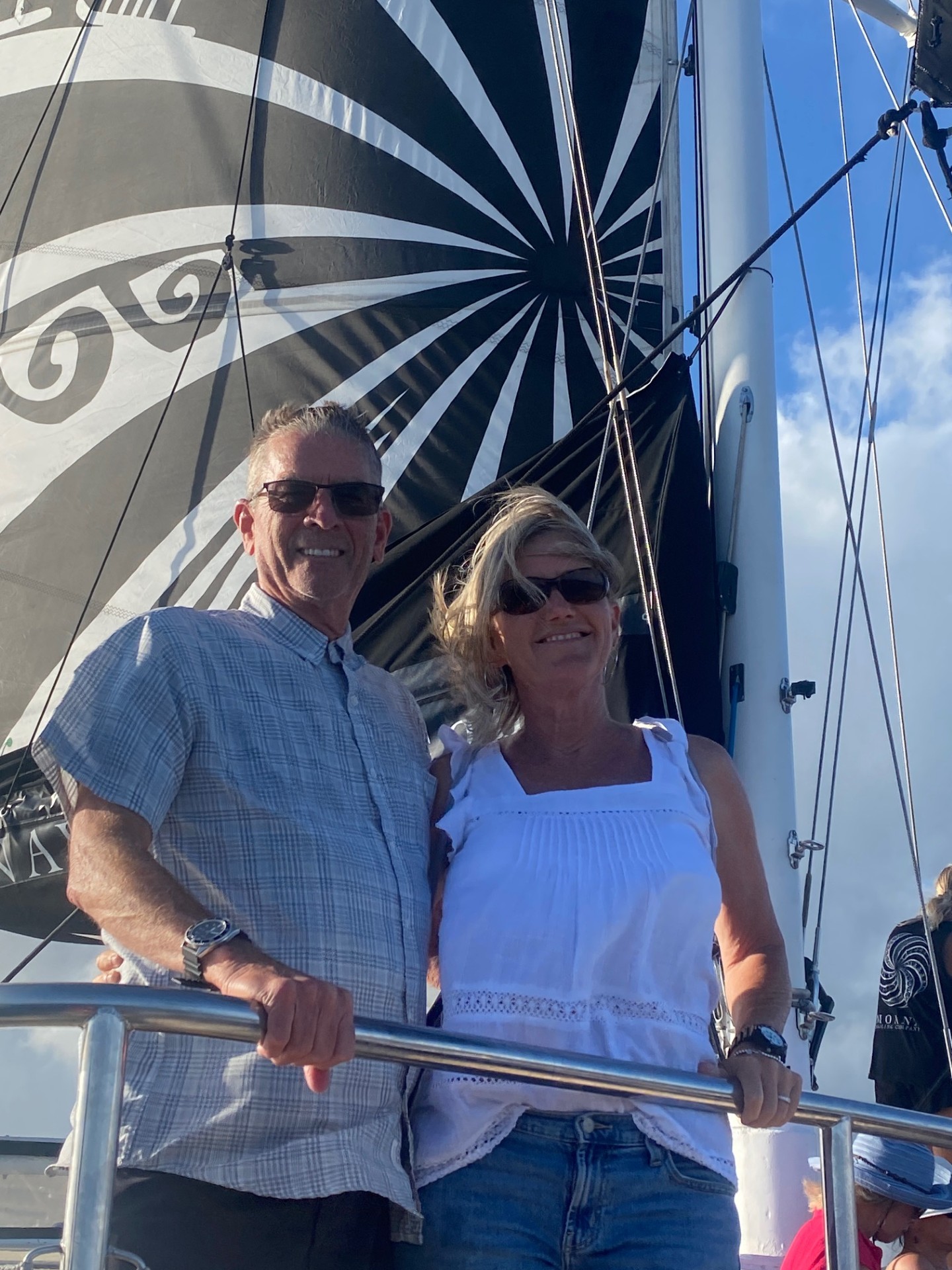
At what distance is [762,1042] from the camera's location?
1796mm

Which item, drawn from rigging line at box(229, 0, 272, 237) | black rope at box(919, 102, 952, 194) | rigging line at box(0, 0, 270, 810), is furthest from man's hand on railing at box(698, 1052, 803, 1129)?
rigging line at box(229, 0, 272, 237)

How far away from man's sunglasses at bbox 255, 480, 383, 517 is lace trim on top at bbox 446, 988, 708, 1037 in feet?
2.28

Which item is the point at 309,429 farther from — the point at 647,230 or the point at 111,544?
the point at 111,544

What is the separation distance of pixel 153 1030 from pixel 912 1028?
2.44m

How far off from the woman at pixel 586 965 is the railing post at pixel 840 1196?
0.32 feet

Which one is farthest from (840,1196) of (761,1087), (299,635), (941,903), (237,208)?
(237,208)

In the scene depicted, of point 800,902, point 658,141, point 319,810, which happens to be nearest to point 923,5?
point 658,141

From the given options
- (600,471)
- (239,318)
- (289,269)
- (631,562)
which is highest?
(289,269)

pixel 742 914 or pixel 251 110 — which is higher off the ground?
pixel 251 110

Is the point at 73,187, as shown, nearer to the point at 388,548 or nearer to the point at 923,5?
the point at 388,548

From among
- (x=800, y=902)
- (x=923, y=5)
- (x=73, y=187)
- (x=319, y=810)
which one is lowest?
(x=319, y=810)

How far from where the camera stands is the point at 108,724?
1.64 meters

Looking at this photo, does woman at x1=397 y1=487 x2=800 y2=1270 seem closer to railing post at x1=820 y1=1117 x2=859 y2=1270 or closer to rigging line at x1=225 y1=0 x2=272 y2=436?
railing post at x1=820 y1=1117 x2=859 y2=1270

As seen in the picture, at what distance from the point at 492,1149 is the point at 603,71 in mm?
4812
